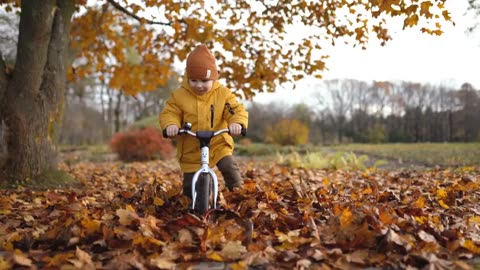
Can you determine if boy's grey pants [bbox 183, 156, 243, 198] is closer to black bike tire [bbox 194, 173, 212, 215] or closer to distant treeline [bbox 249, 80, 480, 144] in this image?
black bike tire [bbox 194, 173, 212, 215]

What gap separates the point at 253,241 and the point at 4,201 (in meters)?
3.22

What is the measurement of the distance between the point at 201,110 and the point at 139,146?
483 inches

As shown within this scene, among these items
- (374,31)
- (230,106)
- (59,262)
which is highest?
(374,31)

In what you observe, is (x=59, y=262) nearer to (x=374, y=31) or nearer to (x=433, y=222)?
(x=433, y=222)

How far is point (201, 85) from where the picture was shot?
3539mm

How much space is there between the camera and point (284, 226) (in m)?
3.20

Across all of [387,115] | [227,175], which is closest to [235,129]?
[227,175]

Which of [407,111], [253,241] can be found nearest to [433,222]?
[253,241]

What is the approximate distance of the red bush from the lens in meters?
15.5

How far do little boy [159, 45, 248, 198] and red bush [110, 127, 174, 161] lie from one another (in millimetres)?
12004

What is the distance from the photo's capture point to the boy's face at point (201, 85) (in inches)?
139

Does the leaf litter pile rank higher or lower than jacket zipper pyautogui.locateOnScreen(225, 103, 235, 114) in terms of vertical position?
lower

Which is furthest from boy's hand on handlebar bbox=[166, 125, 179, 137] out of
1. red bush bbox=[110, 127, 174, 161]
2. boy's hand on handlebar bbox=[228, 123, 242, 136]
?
red bush bbox=[110, 127, 174, 161]

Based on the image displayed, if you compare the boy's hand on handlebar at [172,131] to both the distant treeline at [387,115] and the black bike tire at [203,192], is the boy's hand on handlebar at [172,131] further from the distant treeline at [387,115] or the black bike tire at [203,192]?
the distant treeline at [387,115]
